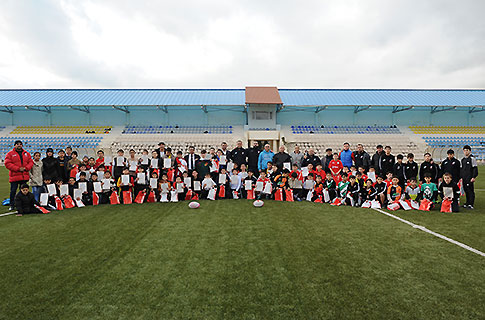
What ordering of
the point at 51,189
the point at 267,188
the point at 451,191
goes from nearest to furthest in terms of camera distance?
the point at 451,191, the point at 51,189, the point at 267,188

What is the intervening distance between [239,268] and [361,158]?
20.0 feet

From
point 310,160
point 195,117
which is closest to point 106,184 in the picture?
point 310,160

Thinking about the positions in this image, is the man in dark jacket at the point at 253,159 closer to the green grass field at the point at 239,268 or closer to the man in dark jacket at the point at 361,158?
the man in dark jacket at the point at 361,158

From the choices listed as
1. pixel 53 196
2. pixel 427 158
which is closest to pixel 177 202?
pixel 53 196

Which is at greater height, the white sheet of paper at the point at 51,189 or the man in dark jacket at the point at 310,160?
the man in dark jacket at the point at 310,160

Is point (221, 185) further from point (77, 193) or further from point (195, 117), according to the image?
point (195, 117)

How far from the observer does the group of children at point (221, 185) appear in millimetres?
6406

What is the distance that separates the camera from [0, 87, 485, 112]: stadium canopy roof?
25.9 m

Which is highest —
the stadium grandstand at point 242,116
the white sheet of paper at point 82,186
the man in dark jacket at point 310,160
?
the stadium grandstand at point 242,116

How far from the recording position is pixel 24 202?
5.73 metres

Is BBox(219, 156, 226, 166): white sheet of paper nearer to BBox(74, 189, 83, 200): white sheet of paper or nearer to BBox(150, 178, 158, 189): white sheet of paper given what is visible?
BBox(150, 178, 158, 189): white sheet of paper

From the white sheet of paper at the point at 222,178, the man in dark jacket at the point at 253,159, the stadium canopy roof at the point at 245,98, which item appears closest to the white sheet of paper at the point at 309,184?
the man in dark jacket at the point at 253,159

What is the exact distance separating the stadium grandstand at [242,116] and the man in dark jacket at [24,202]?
18.5 metres

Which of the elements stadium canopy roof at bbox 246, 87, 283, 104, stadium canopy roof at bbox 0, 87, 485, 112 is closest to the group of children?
stadium canopy roof at bbox 246, 87, 283, 104
